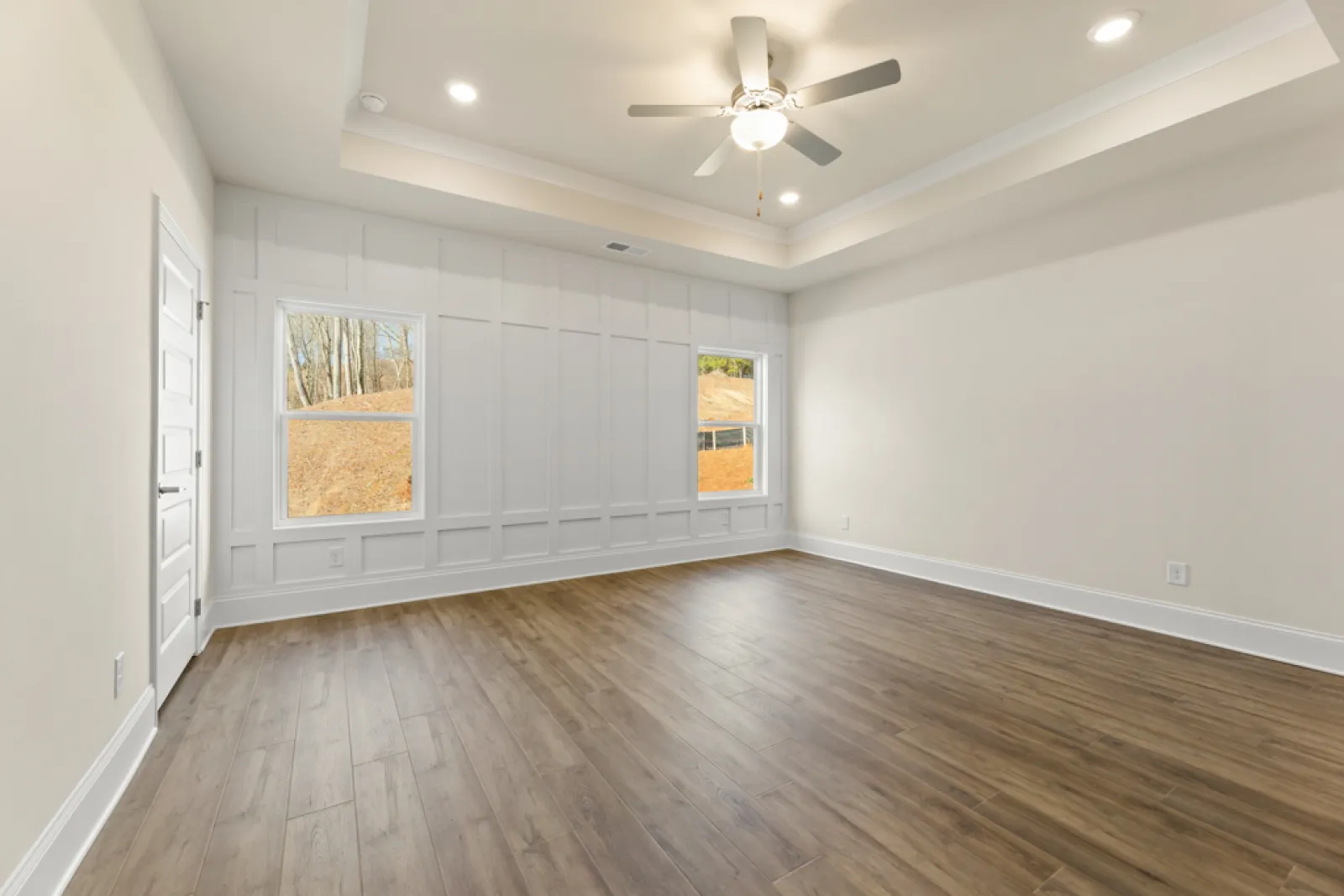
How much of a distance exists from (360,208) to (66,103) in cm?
261

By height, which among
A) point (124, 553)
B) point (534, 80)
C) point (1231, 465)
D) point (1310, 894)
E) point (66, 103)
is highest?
point (534, 80)

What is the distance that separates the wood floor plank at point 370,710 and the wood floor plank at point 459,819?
0.27 ft

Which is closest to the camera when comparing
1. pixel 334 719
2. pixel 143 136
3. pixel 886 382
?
pixel 143 136

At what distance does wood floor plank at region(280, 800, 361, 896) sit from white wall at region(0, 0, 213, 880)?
57cm

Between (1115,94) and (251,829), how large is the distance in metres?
5.17

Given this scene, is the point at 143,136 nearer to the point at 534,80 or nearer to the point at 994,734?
the point at 534,80

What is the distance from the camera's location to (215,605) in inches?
140

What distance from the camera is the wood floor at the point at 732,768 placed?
5.06 feet

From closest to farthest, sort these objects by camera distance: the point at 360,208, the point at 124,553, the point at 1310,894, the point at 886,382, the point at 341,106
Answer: the point at 1310,894 → the point at 124,553 → the point at 341,106 → the point at 360,208 → the point at 886,382

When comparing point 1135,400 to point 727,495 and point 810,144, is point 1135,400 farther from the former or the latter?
point 727,495

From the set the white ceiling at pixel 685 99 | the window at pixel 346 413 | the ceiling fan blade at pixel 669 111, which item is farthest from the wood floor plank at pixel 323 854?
the ceiling fan blade at pixel 669 111

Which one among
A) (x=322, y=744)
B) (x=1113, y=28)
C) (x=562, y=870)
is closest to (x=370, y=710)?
(x=322, y=744)

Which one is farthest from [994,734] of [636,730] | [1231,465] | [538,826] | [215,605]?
[215,605]

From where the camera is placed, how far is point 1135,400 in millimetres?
3645
